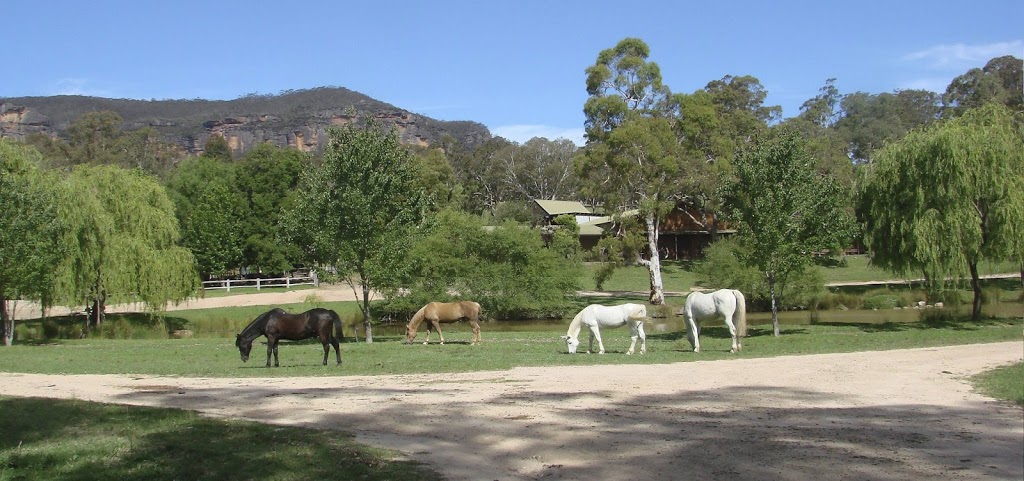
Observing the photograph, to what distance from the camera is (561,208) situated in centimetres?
8888

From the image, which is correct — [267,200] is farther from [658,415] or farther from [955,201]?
[658,415]

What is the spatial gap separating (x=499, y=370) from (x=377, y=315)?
96.1 feet

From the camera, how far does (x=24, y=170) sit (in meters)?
35.3

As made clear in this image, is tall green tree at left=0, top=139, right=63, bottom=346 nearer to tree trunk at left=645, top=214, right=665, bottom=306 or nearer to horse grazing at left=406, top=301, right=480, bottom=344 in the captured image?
horse grazing at left=406, top=301, right=480, bottom=344

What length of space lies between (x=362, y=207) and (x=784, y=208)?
14.0 metres

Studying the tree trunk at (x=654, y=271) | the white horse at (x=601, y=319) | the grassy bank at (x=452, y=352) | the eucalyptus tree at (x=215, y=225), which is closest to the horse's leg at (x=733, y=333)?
the grassy bank at (x=452, y=352)

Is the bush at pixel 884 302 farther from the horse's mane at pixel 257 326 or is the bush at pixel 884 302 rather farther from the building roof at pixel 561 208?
the building roof at pixel 561 208

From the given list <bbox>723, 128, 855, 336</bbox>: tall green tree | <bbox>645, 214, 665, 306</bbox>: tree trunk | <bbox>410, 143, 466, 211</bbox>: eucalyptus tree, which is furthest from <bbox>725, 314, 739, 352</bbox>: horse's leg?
<bbox>410, 143, 466, 211</bbox>: eucalyptus tree

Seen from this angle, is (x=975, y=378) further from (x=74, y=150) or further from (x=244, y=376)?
(x=74, y=150)

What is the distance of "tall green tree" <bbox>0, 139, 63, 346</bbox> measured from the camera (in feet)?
97.3

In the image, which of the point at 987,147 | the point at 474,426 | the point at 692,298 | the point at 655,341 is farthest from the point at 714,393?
the point at 987,147

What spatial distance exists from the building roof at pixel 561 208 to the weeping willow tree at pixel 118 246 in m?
47.9

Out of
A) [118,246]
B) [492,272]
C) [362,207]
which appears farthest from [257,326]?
[492,272]

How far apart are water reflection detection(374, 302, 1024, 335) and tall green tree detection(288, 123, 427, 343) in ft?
21.4
